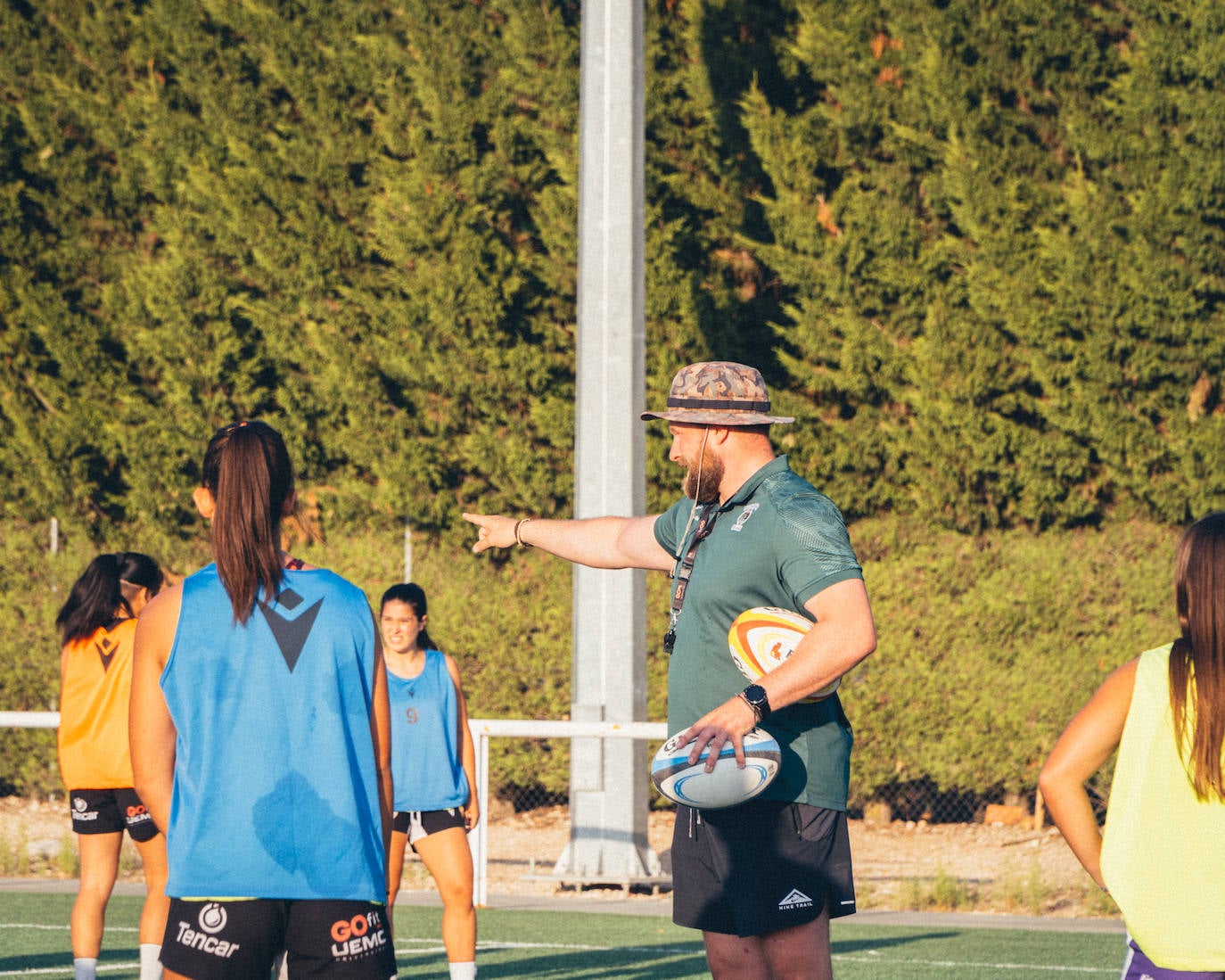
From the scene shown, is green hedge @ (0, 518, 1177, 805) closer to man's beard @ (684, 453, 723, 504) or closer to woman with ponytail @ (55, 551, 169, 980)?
woman with ponytail @ (55, 551, 169, 980)

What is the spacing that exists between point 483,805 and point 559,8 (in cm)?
884

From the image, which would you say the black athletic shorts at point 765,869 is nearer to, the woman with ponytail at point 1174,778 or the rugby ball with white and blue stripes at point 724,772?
the rugby ball with white and blue stripes at point 724,772

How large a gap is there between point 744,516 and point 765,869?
914mm

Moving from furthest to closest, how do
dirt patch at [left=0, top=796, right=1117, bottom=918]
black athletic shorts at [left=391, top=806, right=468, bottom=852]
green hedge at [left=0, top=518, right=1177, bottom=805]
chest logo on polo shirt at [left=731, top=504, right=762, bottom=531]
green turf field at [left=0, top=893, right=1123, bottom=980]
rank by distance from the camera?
green hedge at [left=0, top=518, right=1177, bottom=805], dirt patch at [left=0, top=796, right=1117, bottom=918], green turf field at [left=0, top=893, right=1123, bottom=980], black athletic shorts at [left=391, top=806, right=468, bottom=852], chest logo on polo shirt at [left=731, top=504, right=762, bottom=531]

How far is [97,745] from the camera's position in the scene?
23.7ft

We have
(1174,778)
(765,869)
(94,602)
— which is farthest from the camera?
(94,602)

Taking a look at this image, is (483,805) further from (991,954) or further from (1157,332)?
(1157,332)

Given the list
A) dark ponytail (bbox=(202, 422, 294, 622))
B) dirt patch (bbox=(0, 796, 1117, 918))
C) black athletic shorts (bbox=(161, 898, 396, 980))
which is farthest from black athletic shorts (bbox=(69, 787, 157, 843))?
dirt patch (bbox=(0, 796, 1117, 918))

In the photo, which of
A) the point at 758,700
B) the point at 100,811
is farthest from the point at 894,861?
the point at 758,700

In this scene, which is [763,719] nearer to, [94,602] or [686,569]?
[686,569]

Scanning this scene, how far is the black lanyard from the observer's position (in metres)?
4.47

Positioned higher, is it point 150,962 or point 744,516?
point 744,516

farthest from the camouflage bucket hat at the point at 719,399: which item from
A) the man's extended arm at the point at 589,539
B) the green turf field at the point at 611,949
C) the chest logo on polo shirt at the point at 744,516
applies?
the green turf field at the point at 611,949

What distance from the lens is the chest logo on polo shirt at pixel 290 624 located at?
3555 mm
